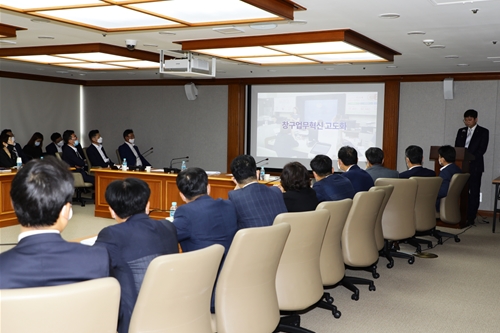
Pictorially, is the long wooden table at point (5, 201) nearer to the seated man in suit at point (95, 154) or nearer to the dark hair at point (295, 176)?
the seated man in suit at point (95, 154)

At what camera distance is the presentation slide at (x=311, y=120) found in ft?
35.4

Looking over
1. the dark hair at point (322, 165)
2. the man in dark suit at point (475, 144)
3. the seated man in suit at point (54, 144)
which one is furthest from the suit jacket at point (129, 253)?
the seated man in suit at point (54, 144)

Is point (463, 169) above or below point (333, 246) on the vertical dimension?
above

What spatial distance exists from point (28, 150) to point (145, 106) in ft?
9.87

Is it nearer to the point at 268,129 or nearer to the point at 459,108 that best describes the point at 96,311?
the point at 459,108

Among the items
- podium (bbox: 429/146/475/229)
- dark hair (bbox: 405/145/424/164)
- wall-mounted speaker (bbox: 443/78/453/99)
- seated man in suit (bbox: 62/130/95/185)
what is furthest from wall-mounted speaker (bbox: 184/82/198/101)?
dark hair (bbox: 405/145/424/164)

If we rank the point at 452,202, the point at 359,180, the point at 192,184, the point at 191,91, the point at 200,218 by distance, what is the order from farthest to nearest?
the point at 191,91 → the point at 452,202 → the point at 359,180 → the point at 192,184 → the point at 200,218

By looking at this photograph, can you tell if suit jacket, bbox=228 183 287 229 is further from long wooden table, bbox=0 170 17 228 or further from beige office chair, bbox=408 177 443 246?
long wooden table, bbox=0 170 17 228

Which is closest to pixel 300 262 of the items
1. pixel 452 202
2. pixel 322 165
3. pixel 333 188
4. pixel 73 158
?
pixel 333 188

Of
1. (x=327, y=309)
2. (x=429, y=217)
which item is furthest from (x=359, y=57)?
(x=327, y=309)

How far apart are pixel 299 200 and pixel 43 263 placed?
8.72 ft

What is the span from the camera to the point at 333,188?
494cm

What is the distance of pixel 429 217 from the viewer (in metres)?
6.34

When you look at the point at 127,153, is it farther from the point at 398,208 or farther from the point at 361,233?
the point at 361,233
